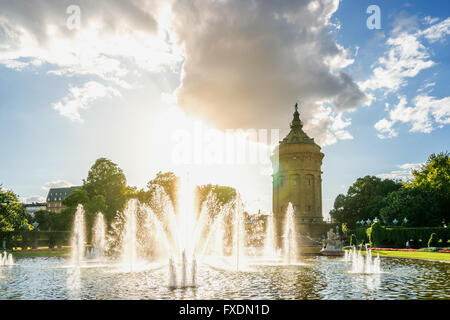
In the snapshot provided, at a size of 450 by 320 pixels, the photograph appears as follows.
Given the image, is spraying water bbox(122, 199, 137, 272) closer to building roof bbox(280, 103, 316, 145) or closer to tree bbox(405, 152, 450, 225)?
tree bbox(405, 152, 450, 225)

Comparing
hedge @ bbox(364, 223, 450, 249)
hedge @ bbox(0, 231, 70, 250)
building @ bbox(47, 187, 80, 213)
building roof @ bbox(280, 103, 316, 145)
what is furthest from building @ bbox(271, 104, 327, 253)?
building @ bbox(47, 187, 80, 213)

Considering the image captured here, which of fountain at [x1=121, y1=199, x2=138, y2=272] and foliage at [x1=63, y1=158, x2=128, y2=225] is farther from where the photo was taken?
foliage at [x1=63, y1=158, x2=128, y2=225]

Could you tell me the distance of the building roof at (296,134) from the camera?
75.8 meters

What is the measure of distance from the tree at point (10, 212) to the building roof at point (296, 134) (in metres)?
50.3

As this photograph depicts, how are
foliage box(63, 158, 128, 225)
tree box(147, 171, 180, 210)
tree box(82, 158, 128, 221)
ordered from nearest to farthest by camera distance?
1. tree box(147, 171, 180, 210)
2. foliage box(63, 158, 128, 225)
3. tree box(82, 158, 128, 221)

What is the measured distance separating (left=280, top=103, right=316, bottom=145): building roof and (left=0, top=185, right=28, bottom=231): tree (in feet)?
165

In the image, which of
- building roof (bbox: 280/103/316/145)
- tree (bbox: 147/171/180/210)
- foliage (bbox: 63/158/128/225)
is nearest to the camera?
tree (bbox: 147/171/180/210)

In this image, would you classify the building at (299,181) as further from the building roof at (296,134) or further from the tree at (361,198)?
the tree at (361,198)

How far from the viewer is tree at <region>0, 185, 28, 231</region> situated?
1376 inches

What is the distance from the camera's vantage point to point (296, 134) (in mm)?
77562

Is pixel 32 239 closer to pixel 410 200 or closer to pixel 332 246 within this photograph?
pixel 332 246

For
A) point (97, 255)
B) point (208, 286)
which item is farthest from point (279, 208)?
point (208, 286)

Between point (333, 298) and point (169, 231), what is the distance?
30.6 metres
